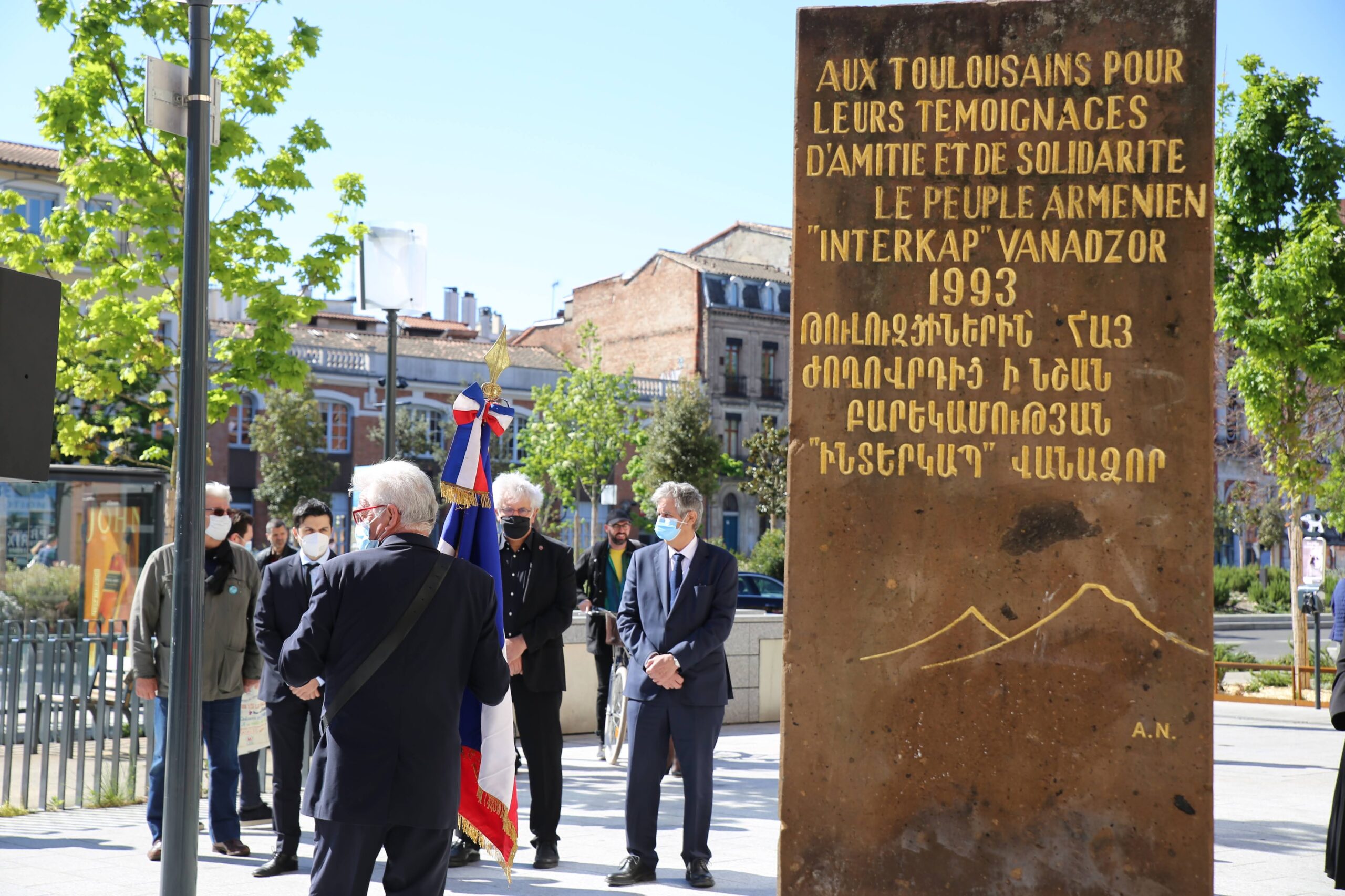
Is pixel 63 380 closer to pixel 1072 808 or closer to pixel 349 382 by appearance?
pixel 1072 808

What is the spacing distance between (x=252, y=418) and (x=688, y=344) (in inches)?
780

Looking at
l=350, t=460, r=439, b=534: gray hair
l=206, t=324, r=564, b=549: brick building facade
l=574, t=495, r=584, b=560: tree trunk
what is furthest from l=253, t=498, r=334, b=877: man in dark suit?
l=206, t=324, r=564, b=549: brick building facade

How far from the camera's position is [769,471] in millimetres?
46750

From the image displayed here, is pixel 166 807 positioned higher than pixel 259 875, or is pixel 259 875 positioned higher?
pixel 166 807

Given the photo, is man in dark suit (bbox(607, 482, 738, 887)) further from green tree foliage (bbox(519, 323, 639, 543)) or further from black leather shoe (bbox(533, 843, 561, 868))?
green tree foliage (bbox(519, 323, 639, 543))

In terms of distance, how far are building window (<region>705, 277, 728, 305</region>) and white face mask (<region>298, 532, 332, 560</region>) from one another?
175 feet

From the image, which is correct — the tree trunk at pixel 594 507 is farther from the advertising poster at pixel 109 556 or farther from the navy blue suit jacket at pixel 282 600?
the navy blue suit jacket at pixel 282 600

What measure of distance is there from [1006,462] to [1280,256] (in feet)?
46.0

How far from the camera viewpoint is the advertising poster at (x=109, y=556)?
13.8m

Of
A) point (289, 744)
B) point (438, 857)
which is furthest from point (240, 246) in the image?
point (438, 857)

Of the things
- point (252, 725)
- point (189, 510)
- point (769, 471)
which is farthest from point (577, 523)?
point (189, 510)

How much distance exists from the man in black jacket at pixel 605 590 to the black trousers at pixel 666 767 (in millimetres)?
4608

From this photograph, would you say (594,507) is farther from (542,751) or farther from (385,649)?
(385,649)

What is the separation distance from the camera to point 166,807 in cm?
625
